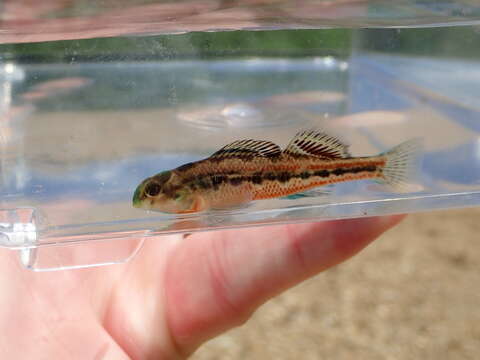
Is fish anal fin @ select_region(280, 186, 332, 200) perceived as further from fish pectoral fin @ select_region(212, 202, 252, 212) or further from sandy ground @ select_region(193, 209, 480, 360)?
sandy ground @ select_region(193, 209, 480, 360)

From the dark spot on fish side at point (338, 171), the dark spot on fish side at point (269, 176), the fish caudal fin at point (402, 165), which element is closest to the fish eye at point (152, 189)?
the dark spot on fish side at point (269, 176)

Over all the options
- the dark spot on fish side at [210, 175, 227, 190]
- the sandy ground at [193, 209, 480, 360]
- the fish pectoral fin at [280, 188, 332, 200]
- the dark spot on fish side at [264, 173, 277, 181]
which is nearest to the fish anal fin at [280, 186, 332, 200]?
the fish pectoral fin at [280, 188, 332, 200]

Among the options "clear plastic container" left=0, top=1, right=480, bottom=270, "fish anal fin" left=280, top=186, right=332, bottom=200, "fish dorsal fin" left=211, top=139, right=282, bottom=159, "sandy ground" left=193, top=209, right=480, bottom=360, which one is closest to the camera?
"fish dorsal fin" left=211, top=139, right=282, bottom=159

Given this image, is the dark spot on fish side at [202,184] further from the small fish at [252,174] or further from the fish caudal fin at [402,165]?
the fish caudal fin at [402,165]

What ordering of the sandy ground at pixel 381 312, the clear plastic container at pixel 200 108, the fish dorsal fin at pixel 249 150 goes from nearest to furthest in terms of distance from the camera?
the fish dorsal fin at pixel 249 150 < the clear plastic container at pixel 200 108 < the sandy ground at pixel 381 312

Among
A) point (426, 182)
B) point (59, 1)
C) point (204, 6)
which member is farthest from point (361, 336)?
point (59, 1)

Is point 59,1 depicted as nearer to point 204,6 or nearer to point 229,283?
point 204,6
